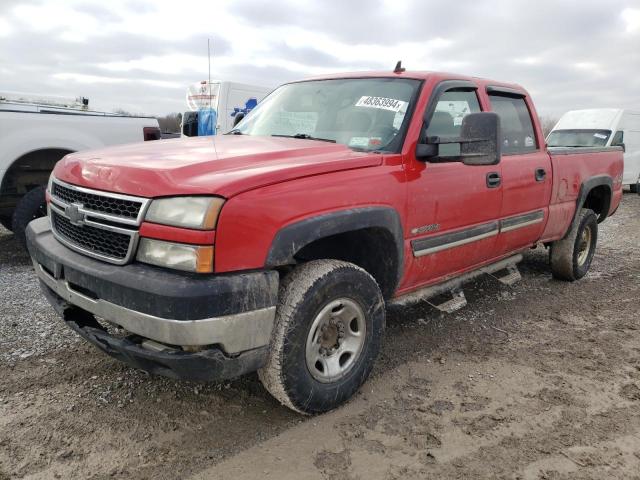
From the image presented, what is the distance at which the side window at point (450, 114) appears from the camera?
10.9ft

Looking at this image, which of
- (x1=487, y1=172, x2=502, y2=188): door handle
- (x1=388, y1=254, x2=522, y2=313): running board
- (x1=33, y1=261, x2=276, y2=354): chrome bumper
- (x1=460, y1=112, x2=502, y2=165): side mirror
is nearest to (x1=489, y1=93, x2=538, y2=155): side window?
(x1=487, y1=172, x2=502, y2=188): door handle

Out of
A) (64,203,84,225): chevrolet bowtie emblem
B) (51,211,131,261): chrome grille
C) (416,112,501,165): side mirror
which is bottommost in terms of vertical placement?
(51,211,131,261): chrome grille

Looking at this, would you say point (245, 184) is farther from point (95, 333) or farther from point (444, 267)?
point (444, 267)

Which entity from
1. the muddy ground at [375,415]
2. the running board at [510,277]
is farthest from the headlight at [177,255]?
the running board at [510,277]

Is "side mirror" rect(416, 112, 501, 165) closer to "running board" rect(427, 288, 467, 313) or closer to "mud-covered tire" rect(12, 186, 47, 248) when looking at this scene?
"running board" rect(427, 288, 467, 313)

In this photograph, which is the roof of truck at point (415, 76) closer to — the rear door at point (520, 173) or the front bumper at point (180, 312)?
the rear door at point (520, 173)

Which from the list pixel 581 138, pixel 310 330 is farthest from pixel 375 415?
pixel 581 138

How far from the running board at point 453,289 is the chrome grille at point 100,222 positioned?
169cm

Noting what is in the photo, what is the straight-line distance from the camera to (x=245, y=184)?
7.37 ft

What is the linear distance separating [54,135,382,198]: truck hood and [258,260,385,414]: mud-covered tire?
52 centimetres

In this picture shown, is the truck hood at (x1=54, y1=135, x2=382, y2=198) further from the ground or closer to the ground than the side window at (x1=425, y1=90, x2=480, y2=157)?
closer to the ground

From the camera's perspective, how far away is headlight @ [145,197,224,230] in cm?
213

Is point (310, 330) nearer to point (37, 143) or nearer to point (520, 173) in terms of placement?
point (520, 173)

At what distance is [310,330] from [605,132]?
1395cm
